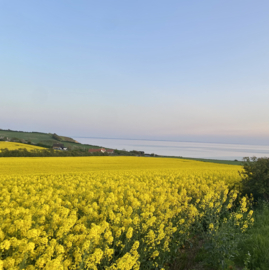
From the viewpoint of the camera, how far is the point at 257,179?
8.89 meters

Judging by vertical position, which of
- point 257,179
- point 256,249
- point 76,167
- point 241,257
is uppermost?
point 257,179

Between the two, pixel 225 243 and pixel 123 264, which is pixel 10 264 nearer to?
pixel 123 264

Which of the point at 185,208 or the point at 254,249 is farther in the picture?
the point at 185,208

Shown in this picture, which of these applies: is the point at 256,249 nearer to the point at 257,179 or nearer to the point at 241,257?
the point at 241,257

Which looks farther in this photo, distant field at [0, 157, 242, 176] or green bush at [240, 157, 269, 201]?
distant field at [0, 157, 242, 176]

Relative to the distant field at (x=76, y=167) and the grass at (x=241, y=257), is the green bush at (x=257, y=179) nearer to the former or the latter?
the distant field at (x=76, y=167)

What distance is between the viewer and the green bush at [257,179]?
8.54 metres

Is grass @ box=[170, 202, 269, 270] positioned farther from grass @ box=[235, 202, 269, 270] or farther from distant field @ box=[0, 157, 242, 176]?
distant field @ box=[0, 157, 242, 176]

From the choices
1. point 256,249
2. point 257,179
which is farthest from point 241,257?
point 257,179

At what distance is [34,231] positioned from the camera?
2627 mm

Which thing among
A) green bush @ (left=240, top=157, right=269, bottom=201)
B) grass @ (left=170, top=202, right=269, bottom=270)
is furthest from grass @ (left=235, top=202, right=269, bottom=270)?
green bush @ (left=240, top=157, right=269, bottom=201)

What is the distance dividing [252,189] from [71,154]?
3540cm

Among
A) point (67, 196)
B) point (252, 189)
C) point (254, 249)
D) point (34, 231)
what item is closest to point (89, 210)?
point (34, 231)

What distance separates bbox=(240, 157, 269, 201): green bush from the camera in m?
8.54
